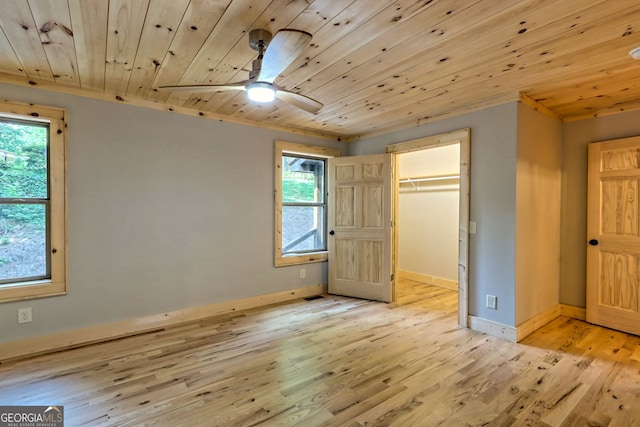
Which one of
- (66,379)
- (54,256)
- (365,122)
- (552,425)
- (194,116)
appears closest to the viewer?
(552,425)

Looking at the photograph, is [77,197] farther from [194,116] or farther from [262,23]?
[262,23]

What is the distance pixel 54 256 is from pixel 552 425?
400 centimetres

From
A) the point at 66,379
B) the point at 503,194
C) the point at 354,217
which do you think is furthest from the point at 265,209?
the point at 503,194

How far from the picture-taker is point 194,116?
3.54 metres

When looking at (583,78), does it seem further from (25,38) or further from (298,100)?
(25,38)

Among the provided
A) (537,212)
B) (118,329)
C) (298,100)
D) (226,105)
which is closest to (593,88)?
(537,212)

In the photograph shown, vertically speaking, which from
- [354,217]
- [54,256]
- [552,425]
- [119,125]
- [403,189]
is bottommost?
[552,425]

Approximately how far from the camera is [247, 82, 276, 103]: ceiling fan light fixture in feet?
6.78

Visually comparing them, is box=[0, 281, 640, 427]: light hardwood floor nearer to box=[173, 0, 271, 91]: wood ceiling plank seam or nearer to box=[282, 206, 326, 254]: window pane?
box=[282, 206, 326, 254]: window pane

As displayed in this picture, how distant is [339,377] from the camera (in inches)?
92.9

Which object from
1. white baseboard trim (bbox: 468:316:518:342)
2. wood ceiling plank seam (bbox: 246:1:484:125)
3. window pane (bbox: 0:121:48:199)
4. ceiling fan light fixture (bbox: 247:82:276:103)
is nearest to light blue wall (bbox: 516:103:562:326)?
white baseboard trim (bbox: 468:316:518:342)

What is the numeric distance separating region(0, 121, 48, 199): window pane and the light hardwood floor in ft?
4.79

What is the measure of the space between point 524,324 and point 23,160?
196 inches

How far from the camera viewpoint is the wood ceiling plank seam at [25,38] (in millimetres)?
1747
